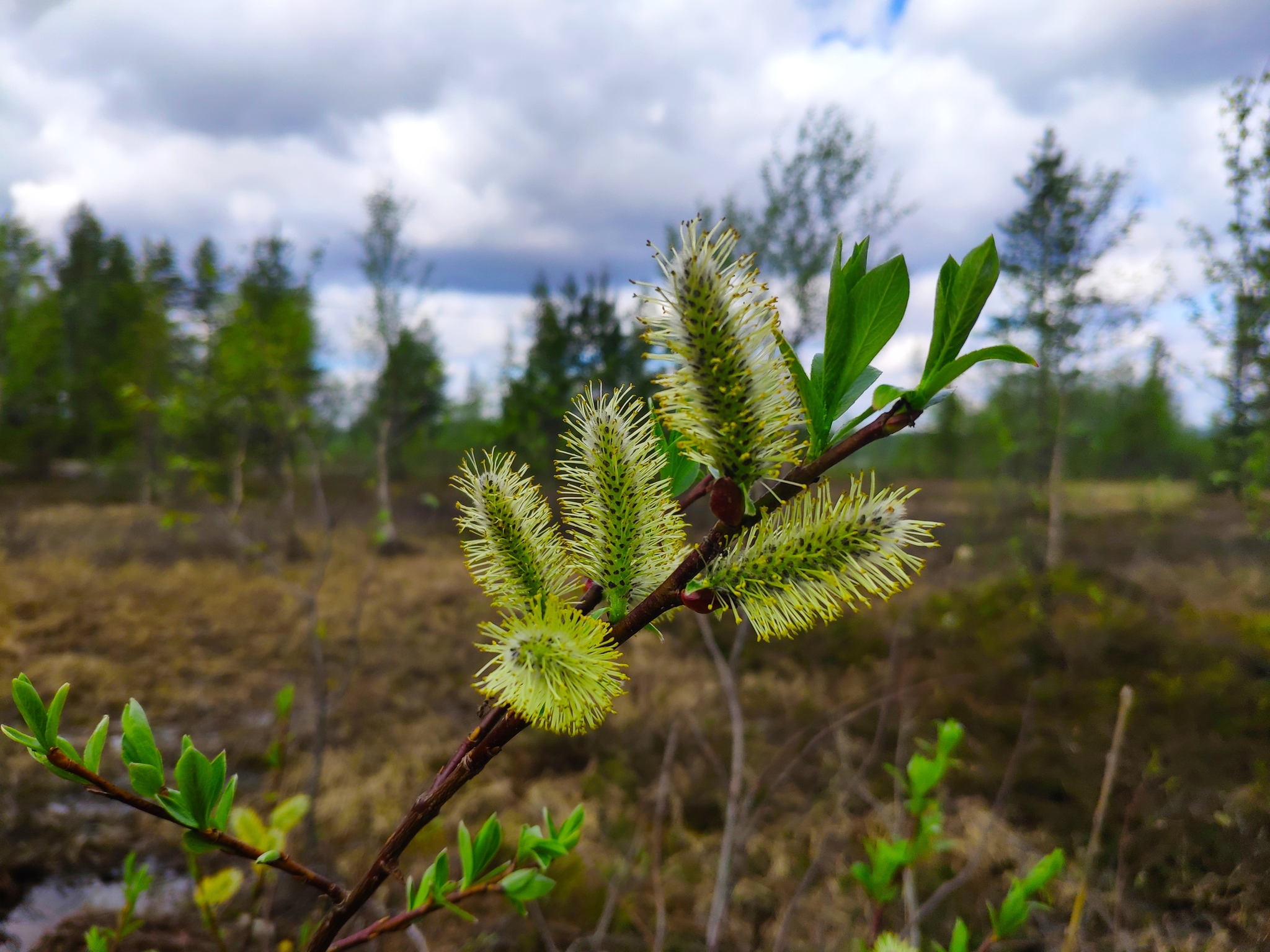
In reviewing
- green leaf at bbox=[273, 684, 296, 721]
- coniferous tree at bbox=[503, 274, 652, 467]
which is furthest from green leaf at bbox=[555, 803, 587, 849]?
coniferous tree at bbox=[503, 274, 652, 467]

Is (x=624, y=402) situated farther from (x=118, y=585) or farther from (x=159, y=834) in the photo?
(x=118, y=585)

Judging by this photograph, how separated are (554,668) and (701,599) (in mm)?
125

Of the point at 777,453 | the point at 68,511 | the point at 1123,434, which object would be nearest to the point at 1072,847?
the point at 777,453

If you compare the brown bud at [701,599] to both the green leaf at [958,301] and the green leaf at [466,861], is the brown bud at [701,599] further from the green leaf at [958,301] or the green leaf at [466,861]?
the green leaf at [466,861]

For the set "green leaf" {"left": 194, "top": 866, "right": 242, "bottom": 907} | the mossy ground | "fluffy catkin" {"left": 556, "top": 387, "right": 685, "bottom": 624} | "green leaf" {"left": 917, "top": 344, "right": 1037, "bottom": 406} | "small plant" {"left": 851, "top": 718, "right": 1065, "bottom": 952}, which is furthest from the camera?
the mossy ground

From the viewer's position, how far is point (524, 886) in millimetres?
649

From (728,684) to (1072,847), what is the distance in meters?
4.74

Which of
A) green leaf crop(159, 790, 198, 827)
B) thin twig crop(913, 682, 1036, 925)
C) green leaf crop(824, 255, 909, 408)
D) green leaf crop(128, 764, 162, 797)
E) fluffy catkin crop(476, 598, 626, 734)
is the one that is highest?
green leaf crop(824, 255, 909, 408)

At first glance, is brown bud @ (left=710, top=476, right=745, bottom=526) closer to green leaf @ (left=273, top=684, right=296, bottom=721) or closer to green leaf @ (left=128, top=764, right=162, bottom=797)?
green leaf @ (left=128, top=764, right=162, bottom=797)

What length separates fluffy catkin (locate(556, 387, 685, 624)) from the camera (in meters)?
0.52

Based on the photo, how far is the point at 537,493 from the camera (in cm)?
59

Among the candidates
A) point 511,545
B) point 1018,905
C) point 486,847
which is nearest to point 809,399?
point 511,545

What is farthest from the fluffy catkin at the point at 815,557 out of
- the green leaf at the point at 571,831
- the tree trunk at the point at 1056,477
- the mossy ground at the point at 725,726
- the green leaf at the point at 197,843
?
the tree trunk at the point at 1056,477

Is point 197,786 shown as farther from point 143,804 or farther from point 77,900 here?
point 77,900
